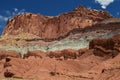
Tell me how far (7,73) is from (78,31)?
65.8 meters

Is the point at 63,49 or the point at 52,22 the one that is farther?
the point at 52,22

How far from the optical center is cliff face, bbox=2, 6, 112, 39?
134000 mm

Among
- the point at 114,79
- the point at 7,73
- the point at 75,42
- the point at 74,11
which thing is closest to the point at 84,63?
the point at 7,73

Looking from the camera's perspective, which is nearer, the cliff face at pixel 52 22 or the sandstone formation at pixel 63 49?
the sandstone formation at pixel 63 49

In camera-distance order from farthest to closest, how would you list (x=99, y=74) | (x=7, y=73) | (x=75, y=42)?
(x=75, y=42) → (x=7, y=73) → (x=99, y=74)

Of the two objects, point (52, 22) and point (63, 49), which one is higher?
point (52, 22)

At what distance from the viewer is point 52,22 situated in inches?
5832

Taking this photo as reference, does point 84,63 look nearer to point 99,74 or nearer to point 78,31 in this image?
point 99,74

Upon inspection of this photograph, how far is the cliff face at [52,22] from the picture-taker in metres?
134

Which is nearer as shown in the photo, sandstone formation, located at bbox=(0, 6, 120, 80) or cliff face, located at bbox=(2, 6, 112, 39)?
sandstone formation, located at bbox=(0, 6, 120, 80)

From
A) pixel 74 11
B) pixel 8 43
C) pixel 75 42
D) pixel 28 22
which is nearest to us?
pixel 75 42

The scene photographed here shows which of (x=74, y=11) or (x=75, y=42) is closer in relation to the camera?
(x=75, y=42)

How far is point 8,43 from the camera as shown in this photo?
107562 millimetres

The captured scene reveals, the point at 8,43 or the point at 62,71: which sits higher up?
the point at 8,43
